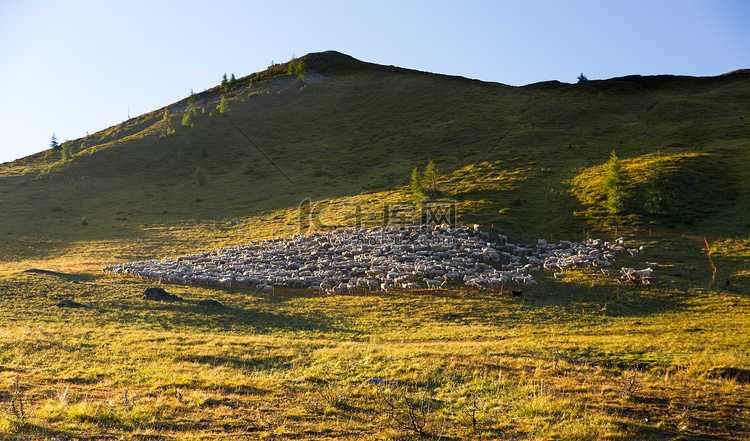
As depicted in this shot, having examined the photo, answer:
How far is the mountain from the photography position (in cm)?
5450

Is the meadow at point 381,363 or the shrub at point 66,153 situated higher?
the shrub at point 66,153

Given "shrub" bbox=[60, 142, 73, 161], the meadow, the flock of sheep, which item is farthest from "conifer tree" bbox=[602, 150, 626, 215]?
"shrub" bbox=[60, 142, 73, 161]

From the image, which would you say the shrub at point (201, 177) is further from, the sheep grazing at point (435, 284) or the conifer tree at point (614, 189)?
the conifer tree at point (614, 189)

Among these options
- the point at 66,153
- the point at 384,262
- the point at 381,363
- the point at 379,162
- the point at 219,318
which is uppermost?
the point at 66,153

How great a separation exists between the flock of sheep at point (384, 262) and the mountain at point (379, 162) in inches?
295

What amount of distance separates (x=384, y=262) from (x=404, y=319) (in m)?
11.7

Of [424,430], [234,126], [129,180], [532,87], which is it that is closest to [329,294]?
[424,430]

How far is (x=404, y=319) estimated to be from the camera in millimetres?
27141

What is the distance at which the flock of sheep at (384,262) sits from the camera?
35.4 metres

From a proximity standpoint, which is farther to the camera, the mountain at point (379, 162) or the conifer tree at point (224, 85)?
the conifer tree at point (224, 85)

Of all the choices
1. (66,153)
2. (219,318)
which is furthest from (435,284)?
(66,153)

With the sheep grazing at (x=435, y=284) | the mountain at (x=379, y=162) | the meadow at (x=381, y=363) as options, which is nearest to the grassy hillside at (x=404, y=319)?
the meadow at (x=381, y=363)

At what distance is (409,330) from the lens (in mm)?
24891

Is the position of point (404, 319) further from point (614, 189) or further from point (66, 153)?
point (66, 153)
